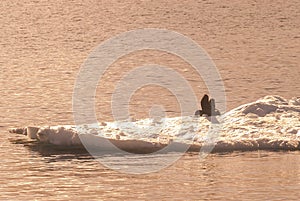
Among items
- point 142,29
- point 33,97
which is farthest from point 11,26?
point 33,97

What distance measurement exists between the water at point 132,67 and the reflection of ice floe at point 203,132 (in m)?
0.65

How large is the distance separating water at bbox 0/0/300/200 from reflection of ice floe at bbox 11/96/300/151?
0.65m

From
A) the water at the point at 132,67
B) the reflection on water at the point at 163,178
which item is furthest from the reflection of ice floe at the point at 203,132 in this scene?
the water at the point at 132,67

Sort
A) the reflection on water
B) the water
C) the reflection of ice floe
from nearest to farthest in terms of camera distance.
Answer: the reflection on water → the water → the reflection of ice floe

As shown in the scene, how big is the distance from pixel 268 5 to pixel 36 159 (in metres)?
65.5

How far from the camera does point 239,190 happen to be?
31625 mm

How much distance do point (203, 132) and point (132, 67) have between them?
26981 millimetres

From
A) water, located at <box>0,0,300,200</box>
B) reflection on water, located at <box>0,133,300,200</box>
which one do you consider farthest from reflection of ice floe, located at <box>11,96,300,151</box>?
water, located at <box>0,0,300,200</box>

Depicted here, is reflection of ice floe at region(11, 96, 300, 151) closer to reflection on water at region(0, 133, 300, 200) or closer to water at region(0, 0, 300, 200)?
reflection on water at region(0, 133, 300, 200)

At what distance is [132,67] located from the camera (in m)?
63.0

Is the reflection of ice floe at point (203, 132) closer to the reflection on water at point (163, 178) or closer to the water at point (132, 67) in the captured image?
the reflection on water at point (163, 178)

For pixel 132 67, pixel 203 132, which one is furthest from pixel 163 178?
pixel 132 67

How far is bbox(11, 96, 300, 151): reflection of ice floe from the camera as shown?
35.5m

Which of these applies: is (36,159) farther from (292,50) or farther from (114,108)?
(292,50)
